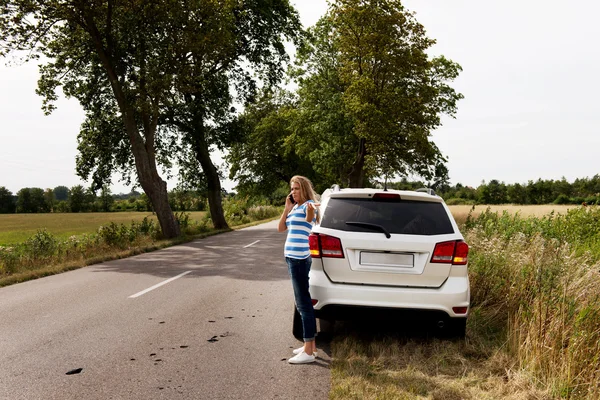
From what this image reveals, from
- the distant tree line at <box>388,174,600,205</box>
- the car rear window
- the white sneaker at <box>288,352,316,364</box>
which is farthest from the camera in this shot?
the distant tree line at <box>388,174,600,205</box>

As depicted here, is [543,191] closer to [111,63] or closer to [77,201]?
[77,201]

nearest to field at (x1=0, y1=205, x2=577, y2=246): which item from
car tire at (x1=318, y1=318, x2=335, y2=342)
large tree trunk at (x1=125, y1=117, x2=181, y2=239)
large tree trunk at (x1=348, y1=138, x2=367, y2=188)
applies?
large tree trunk at (x1=125, y1=117, x2=181, y2=239)

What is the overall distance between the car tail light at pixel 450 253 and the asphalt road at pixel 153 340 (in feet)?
5.10

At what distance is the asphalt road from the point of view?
414 cm

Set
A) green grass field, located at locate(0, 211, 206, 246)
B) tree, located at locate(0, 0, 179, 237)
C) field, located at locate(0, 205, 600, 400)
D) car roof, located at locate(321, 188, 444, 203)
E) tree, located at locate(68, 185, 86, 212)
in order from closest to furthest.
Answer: field, located at locate(0, 205, 600, 400)
car roof, located at locate(321, 188, 444, 203)
tree, located at locate(0, 0, 179, 237)
green grass field, located at locate(0, 211, 206, 246)
tree, located at locate(68, 185, 86, 212)

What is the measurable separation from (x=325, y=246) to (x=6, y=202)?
110009mm

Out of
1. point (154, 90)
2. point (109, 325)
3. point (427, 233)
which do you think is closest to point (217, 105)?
point (154, 90)

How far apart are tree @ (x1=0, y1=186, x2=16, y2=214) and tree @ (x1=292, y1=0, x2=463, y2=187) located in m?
84.8

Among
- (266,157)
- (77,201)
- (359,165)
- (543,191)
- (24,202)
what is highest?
(266,157)

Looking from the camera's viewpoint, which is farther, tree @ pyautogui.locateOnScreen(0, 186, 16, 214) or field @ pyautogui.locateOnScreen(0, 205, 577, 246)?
tree @ pyautogui.locateOnScreen(0, 186, 16, 214)

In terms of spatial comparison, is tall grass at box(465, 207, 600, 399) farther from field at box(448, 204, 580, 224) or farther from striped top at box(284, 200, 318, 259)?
field at box(448, 204, 580, 224)

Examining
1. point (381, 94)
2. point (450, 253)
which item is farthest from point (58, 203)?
point (450, 253)

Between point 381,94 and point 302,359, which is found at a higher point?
point 381,94

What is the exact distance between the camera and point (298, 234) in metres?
4.91
